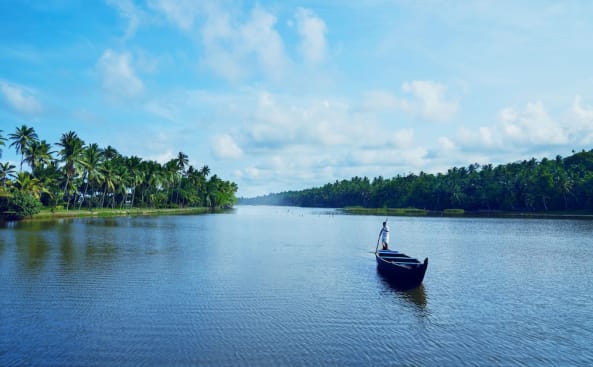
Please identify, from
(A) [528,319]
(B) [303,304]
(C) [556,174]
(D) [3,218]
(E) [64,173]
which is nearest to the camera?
(A) [528,319]

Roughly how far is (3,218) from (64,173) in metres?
18.0

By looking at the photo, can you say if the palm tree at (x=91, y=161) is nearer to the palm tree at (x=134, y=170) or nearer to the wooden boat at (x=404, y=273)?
the palm tree at (x=134, y=170)

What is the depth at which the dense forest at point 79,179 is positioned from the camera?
160 ft

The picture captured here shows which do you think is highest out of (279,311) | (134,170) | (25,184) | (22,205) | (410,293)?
(134,170)

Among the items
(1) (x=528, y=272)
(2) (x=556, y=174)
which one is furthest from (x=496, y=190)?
(1) (x=528, y=272)

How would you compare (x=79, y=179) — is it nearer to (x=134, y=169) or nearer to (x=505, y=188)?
(x=134, y=169)

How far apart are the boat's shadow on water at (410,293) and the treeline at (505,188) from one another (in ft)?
287

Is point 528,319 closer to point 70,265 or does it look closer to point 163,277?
point 163,277

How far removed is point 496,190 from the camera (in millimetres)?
100375

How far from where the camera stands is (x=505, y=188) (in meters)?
99.3

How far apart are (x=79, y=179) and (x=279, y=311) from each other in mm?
69585

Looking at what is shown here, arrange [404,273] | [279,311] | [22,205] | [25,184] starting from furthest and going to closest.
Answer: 1. [25,184]
2. [22,205]
3. [404,273]
4. [279,311]

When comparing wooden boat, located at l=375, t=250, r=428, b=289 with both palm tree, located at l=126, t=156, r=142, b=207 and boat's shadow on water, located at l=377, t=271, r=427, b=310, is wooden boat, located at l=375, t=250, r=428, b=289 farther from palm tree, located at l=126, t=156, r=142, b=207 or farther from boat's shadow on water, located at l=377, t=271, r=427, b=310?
palm tree, located at l=126, t=156, r=142, b=207

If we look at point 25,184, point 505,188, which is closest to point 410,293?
point 25,184
